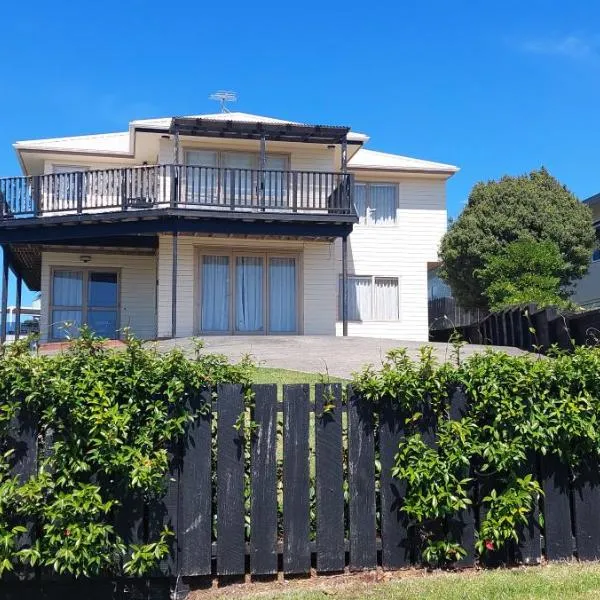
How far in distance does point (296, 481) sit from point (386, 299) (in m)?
17.8

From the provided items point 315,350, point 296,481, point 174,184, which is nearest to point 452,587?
point 296,481

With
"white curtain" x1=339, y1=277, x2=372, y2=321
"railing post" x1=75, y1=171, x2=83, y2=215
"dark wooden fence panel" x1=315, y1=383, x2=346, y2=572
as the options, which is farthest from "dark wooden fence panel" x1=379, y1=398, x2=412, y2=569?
"white curtain" x1=339, y1=277, x2=372, y2=321

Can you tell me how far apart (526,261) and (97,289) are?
12437 mm

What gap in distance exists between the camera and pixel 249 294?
814 inches

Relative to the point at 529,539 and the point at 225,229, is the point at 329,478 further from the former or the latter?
the point at 225,229

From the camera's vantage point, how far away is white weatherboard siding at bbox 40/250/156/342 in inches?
864

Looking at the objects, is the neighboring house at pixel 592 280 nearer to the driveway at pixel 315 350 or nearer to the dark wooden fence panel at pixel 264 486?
the driveway at pixel 315 350

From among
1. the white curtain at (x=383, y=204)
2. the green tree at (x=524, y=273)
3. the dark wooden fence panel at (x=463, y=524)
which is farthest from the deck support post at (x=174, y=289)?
the dark wooden fence panel at (x=463, y=524)

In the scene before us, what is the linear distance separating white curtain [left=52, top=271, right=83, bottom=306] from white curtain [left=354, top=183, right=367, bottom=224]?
8.74m

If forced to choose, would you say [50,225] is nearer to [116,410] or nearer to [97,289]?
[97,289]

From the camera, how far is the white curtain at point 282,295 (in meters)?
20.8

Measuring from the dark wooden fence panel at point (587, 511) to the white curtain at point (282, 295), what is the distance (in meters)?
15.3

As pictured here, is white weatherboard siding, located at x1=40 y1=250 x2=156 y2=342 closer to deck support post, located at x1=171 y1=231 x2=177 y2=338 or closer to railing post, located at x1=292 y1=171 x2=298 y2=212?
deck support post, located at x1=171 y1=231 x2=177 y2=338

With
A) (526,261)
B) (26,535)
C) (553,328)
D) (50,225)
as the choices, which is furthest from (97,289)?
(26,535)
